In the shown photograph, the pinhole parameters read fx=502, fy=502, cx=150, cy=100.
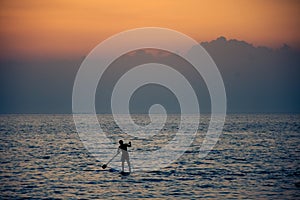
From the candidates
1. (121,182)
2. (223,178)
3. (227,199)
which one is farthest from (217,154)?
(227,199)

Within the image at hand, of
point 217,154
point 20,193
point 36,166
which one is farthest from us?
point 217,154

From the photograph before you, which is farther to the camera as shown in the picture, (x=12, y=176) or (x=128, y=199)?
(x=12, y=176)

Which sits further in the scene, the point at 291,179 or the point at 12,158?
the point at 12,158

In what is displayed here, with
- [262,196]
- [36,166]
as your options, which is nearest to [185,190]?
[262,196]

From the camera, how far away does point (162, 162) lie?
148 ft

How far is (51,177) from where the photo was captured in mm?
35719

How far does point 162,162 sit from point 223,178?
10886 mm

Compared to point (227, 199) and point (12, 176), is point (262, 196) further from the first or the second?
point (12, 176)

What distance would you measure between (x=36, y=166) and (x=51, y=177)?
7358mm

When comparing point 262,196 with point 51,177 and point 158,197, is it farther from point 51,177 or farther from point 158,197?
point 51,177

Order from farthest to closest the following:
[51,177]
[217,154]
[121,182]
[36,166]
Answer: [217,154]
[36,166]
[51,177]
[121,182]

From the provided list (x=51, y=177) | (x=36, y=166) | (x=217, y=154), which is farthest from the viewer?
(x=217, y=154)

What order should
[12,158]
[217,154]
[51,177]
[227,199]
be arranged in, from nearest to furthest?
[227,199] → [51,177] → [12,158] → [217,154]

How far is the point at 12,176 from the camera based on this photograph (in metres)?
36.5
